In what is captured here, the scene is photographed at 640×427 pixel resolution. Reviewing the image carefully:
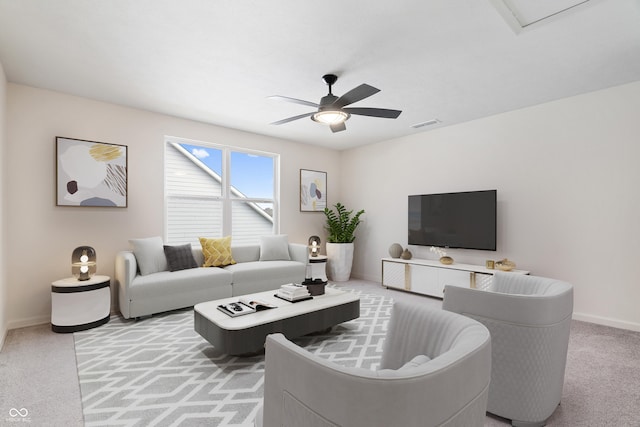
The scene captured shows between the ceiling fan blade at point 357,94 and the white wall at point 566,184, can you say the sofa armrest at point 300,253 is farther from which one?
the ceiling fan blade at point 357,94

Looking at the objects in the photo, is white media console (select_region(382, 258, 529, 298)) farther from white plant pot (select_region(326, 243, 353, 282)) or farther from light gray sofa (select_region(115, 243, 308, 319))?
light gray sofa (select_region(115, 243, 308, 319))

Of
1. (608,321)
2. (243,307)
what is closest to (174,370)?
(243,307)

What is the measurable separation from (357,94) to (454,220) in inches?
115

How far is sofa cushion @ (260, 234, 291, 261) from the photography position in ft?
16.5

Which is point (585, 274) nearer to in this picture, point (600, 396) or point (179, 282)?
point (600, 396)

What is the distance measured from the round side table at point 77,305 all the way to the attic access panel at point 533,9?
443 cm

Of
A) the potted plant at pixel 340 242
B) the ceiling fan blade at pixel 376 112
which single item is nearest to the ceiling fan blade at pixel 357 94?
the ceiling fan blade at pixel 376 112

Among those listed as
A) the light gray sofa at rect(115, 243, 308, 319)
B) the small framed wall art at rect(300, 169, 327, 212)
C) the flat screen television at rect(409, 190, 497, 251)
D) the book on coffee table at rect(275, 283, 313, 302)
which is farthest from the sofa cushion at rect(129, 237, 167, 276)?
the flat screen television at rect(409, 190, 497, 251)

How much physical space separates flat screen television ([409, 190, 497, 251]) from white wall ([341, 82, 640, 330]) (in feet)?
0.58

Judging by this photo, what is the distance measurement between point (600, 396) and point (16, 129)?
5.82 meters

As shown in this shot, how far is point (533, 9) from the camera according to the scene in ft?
7.05

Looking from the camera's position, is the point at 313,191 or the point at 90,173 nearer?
the point at 90,173

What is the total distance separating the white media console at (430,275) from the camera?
4.13 meters

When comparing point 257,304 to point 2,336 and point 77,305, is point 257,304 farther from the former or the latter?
point 2,336
